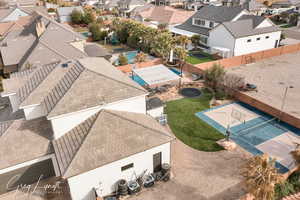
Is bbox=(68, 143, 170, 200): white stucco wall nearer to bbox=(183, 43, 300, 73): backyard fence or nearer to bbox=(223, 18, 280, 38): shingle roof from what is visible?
bbox=(183, 43, 300, 73): backyard fence

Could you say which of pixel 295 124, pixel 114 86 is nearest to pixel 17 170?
pixel 114 86

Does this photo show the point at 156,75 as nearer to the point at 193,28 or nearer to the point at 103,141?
the point at 103,141

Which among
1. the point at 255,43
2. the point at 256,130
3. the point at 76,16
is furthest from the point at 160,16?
the point at 256,130

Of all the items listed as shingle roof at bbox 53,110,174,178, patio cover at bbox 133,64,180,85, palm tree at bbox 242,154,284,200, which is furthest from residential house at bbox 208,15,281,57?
palm tree at bbox 242,154,284,200

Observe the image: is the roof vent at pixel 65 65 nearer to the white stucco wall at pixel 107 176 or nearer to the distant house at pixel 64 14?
the white stucco wall at pixel 107 176

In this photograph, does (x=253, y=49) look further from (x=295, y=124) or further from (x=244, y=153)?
(x=244, y=153)
